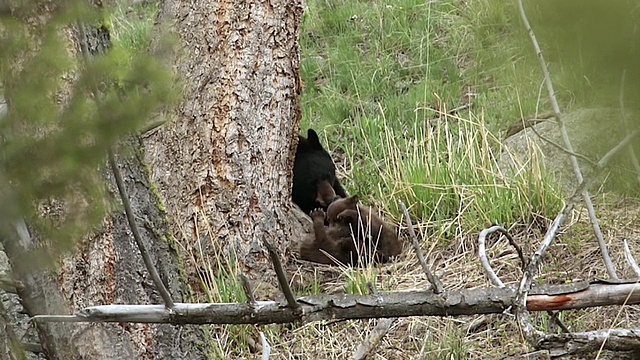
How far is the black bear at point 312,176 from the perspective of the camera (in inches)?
270

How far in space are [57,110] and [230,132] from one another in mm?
2833

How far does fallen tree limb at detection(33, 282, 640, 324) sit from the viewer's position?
10.0ft

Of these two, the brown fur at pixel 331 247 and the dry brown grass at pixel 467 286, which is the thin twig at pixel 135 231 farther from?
Answer: the brown fur at pixel 331 247

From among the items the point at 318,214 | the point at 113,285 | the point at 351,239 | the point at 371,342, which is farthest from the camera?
the point at 318,214

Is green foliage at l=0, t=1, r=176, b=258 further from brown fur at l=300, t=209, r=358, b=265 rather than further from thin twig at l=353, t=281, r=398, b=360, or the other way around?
brown fur at l=300, t=209, r=358, b=265

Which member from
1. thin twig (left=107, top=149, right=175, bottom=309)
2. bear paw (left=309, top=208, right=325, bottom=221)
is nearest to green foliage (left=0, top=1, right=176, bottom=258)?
thin twig (left=107, top=149, right=175, bottom=309)

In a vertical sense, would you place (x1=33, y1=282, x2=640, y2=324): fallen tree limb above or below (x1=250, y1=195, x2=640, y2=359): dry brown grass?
above

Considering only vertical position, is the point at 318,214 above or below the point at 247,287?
below

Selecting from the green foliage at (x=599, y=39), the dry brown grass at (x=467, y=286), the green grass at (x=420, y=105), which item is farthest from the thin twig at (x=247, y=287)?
the green grass at (x=420, y=105)

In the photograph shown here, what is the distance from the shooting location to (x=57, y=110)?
246 centimetres

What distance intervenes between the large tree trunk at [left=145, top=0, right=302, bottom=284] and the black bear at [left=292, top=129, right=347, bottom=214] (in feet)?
4.55

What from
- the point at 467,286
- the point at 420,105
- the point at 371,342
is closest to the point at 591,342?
the point at 371,342

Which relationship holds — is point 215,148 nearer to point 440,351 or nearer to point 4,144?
point 440,351

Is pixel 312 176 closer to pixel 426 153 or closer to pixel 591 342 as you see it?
pixel 426 153
